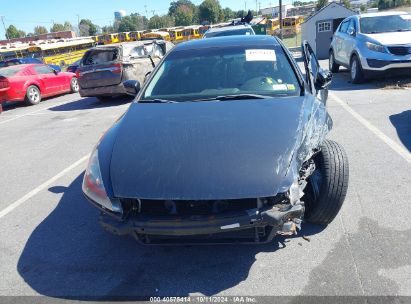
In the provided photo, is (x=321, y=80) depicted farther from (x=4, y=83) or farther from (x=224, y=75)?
(x=4, y=83)

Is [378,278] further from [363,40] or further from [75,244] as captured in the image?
[363,40]

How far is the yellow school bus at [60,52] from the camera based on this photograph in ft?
111

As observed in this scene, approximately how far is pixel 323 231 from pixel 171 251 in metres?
1.35

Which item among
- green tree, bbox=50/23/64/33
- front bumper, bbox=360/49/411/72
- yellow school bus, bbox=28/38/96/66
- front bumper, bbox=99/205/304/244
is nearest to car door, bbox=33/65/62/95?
front bumper, bbox=360/49/411/72

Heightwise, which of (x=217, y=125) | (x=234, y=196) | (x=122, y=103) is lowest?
(x=122, y=103)

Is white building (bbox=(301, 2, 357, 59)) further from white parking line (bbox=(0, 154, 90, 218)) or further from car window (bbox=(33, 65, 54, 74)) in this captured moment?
white parking line (bbox=(0, 154, 90, 218))

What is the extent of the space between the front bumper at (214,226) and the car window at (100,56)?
28.5 feet

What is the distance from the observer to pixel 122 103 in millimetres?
10852

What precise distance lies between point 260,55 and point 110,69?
7.10 m

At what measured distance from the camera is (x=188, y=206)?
270 centimetres

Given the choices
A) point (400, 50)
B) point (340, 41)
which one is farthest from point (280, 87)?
point (340, 41)

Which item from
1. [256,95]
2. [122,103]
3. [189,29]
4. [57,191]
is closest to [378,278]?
[256,95]

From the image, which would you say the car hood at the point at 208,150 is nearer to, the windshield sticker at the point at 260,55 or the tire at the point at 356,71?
the windshield sticker at the point at 260,55

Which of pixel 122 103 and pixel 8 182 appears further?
pixel 122 103
